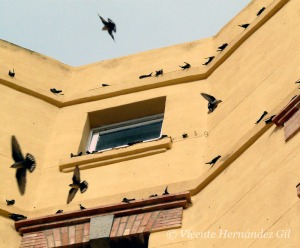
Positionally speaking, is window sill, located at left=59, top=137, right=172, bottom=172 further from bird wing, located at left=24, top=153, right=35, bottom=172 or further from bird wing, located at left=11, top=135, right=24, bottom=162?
bird wing, located at left=11, top=135, right=24, bottom=162

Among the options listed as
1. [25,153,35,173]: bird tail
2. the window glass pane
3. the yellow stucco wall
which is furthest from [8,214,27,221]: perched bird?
the window glass pane

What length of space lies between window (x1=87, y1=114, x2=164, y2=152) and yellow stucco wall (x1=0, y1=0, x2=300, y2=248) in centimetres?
28

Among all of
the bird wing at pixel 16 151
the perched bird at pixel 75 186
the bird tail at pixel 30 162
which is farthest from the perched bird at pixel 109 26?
the perched bird at pixel 75 186

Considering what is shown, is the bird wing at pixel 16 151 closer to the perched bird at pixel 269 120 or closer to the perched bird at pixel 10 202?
the perched bird at pixel 10 202

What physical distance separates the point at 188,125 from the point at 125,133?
1544 millimetres

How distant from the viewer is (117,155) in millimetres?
14602

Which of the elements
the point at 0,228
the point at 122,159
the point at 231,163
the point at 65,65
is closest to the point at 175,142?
the point at 122,159

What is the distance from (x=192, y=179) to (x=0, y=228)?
256 centimetres

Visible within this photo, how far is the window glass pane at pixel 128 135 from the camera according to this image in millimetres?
15617

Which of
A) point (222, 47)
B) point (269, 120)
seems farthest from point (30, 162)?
point (269, 120)

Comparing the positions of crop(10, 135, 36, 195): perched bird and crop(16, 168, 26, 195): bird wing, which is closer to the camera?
crop(16, 168, 26, 195): bird wing

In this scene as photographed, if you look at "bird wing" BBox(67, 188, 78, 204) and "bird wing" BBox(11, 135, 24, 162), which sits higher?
"bird wing" BBox(11, 135, 24, 162)

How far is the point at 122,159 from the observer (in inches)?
572

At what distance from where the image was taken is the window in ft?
51.3
